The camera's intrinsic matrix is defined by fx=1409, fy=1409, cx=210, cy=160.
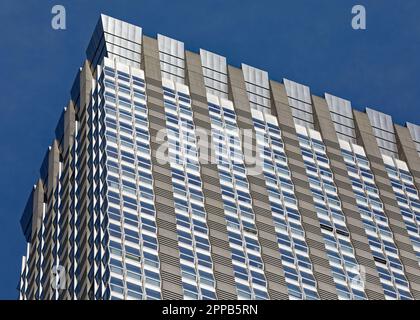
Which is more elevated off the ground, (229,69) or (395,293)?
(229,69)

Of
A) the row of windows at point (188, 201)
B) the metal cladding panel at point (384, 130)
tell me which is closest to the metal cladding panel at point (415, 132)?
the metal cladding panel at point (384, 130)

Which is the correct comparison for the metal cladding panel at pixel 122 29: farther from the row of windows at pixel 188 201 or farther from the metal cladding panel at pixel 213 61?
the row of windows at pixel 188 201

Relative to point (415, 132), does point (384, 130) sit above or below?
below

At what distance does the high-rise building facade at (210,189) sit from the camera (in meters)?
123

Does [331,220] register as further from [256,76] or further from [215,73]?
[256,76]

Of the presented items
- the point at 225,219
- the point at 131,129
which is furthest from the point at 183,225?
the point at 131,129

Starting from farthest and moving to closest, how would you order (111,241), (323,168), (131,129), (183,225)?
1. (323,168)
2. (131,129)
3. (183,225)
4. (111,241)

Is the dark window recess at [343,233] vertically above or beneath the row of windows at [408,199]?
beneath

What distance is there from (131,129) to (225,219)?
55.4ft

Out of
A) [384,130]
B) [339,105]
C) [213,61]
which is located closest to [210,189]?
[213,61]

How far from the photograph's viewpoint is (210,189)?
136625 millimetres
